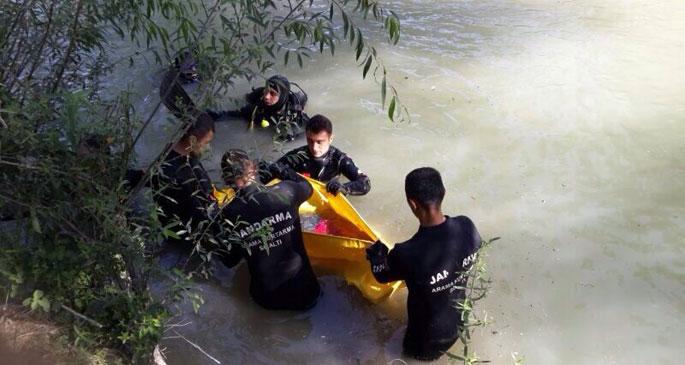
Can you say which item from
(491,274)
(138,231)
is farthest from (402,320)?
(138,231)

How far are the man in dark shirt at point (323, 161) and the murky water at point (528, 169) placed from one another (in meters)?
0.43

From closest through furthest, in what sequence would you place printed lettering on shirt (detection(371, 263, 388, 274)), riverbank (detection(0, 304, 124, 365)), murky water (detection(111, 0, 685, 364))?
1. riverbank (detection(0, 304, 124, 365))
2. printed lettering on shirt (detection(371, 263, 388, 274))
3. murky water (detection(111, 0, 685, 364))

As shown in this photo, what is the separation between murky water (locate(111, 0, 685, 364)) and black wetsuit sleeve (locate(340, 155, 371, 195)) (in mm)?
385

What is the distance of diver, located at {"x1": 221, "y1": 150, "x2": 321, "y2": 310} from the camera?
327 centimetres

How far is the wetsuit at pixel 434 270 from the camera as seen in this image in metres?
3.12

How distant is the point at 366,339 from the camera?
12.6 ft

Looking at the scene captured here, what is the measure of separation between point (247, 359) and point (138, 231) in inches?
60.9

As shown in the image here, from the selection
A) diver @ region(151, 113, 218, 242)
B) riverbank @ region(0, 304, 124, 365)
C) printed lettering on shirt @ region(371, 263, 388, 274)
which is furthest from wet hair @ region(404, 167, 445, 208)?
riverbank @ region(0, 304, 124, 365)

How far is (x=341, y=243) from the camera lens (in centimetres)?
404

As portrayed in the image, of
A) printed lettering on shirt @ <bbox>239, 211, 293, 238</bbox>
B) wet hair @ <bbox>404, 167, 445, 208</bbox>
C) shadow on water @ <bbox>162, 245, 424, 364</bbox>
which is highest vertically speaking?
wet hair @ <bbox>404, 167, 445, 208</bbox>

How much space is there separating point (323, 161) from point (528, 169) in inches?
76.9

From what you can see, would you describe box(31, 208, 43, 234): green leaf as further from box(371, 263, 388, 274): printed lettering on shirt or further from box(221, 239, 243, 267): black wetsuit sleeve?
box(371, 263, 388, 274): printed lettering on shirt

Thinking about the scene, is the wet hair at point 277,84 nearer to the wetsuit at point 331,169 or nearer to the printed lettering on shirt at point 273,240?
the wetsuit at point 331,169

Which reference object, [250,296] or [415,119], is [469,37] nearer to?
[415,119]
